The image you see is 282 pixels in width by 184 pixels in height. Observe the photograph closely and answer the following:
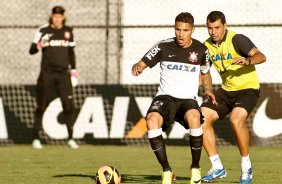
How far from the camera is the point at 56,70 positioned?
18.5 m

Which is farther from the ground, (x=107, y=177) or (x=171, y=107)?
(x=171, y=107)

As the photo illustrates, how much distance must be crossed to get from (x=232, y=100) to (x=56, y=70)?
708 cm

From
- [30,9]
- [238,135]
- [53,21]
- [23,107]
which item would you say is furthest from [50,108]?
[238,135]

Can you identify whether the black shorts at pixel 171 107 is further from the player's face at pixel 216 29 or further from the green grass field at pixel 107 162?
the player's face at pixel 216 29

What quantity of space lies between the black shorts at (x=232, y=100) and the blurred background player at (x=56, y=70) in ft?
22.0

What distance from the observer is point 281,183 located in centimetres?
1124

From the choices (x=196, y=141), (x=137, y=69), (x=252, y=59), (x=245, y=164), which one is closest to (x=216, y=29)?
(x=252, y=59)

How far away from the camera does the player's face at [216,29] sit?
1153 centimetres

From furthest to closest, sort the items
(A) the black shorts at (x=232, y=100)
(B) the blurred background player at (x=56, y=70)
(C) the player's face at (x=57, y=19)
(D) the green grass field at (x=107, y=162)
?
(B) the blurred background player at (x=56, y=70), (C) the player's face at (x=57, y=19), (D) the green grass field at (x=107, y=162), (A) the black shorts at (x=232, y=100)

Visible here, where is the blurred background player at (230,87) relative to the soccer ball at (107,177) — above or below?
above

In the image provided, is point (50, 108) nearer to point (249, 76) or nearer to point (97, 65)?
point (97, 65)

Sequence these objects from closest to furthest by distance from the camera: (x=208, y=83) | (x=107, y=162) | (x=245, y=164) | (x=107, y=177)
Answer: (x=107, y=177)
(x=245, y=164)
(x=208, y=83)
(x=107, y=162)

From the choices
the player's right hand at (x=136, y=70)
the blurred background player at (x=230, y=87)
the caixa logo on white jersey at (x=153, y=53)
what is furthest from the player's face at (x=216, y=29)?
the player's right hand at (x=136, y=70)

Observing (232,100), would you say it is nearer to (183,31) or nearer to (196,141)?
(196,141)
